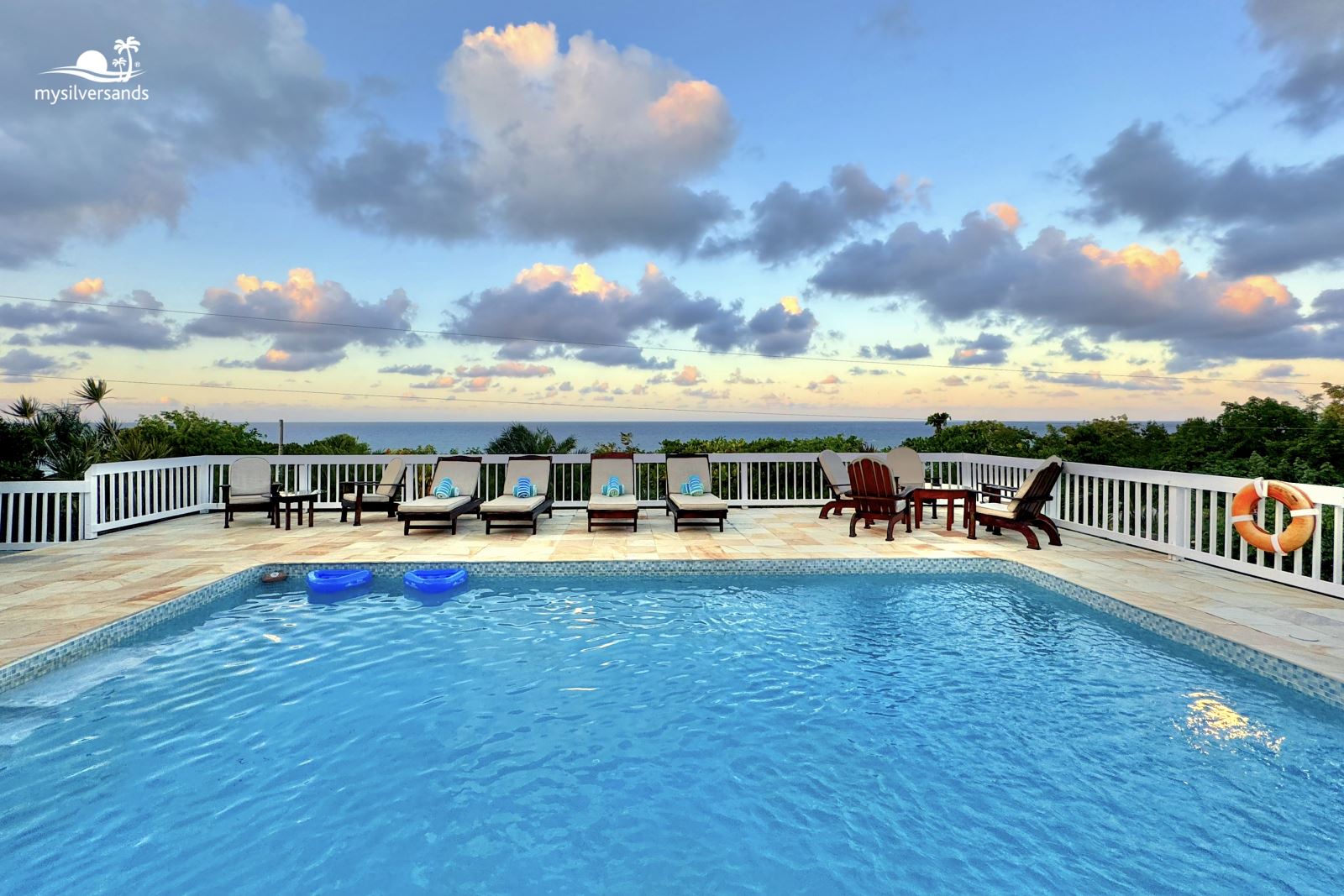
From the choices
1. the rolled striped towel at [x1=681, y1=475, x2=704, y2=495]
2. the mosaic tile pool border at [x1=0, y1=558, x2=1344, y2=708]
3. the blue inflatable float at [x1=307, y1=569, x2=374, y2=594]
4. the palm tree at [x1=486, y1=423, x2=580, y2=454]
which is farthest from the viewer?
the palm tree at [x1=486, y1=423, x2=580, y2=454]

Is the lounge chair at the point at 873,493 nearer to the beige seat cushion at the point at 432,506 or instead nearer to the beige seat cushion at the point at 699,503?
the beige seat cushion at the point at 699,503

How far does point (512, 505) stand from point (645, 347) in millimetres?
13035

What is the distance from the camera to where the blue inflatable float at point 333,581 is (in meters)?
5.45

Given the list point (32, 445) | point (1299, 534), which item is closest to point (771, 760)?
→ point (1299, 534)

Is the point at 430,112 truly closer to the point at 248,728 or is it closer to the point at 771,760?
the point at 248,728

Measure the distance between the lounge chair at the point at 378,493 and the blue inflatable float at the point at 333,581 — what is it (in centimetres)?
314

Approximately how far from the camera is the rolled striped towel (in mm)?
8961

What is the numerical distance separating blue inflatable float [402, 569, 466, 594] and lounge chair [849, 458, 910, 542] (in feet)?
14.6

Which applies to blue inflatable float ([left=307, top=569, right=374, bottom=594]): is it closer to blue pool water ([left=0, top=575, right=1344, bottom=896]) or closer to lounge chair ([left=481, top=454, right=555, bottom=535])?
blue pool water ([left=0, top=575, right=1344, bottom=896])

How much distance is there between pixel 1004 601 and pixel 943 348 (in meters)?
16.0

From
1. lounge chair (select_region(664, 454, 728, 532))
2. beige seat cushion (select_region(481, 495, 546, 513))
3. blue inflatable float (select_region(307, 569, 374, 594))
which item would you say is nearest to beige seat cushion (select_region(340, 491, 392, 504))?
beige seat cushion (select_region(481, 495, 546, 513))

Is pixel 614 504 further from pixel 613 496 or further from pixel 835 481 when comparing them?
pixel 835 481

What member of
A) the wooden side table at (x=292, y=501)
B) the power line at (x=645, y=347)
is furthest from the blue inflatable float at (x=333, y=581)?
the power line at (x=645, y=347)

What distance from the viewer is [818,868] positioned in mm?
2156
